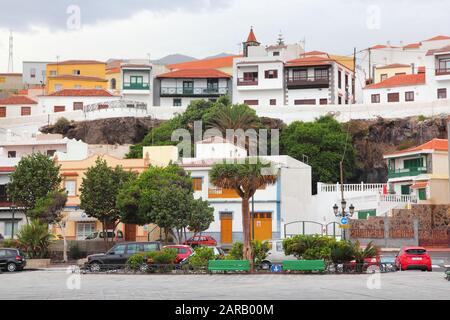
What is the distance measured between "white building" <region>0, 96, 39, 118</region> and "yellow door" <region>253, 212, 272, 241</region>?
145 feet

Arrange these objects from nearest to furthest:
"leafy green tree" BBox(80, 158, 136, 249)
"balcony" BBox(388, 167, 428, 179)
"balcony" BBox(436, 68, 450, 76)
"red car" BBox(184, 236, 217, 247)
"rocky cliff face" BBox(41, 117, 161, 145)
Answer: "red car" BBox(184, 236, 217, 247), "leafy green tree" BBox(80, 158, 136, 249), "balcony" BBox(388, 167, 428, 179), "balcony" BBox(436, 68, 450, 76), "rocky cliff face" BBox(41, 117, 161, 145)

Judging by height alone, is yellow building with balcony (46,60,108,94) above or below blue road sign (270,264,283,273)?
above

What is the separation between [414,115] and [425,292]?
57.2 meters

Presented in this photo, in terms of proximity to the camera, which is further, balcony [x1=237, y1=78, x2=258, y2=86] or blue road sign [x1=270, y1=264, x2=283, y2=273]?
balcony [x1=237, y1=78, x2=258, y2=86]

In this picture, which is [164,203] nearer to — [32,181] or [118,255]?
[32,181]

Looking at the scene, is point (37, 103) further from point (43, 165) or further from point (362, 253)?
point (362, 253)

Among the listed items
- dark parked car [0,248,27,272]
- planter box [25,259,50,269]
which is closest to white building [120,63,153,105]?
planter box [25,259,50,269]

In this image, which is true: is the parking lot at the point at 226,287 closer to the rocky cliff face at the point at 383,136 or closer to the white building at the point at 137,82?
the rocky cliff face at the point at 383,136

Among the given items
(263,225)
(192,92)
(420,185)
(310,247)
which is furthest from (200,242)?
(192,92)

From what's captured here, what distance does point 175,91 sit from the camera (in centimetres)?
9738

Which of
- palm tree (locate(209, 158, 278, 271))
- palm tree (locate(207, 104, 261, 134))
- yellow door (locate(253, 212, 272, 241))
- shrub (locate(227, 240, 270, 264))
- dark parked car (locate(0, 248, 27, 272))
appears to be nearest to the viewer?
palm tree (locate(209, 158, 278, 271))

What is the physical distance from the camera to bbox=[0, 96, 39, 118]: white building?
9388 centimetres

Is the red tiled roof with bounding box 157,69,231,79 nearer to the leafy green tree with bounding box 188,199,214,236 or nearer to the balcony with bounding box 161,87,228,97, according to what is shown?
the balcony with bounding box 161,87,228,97
